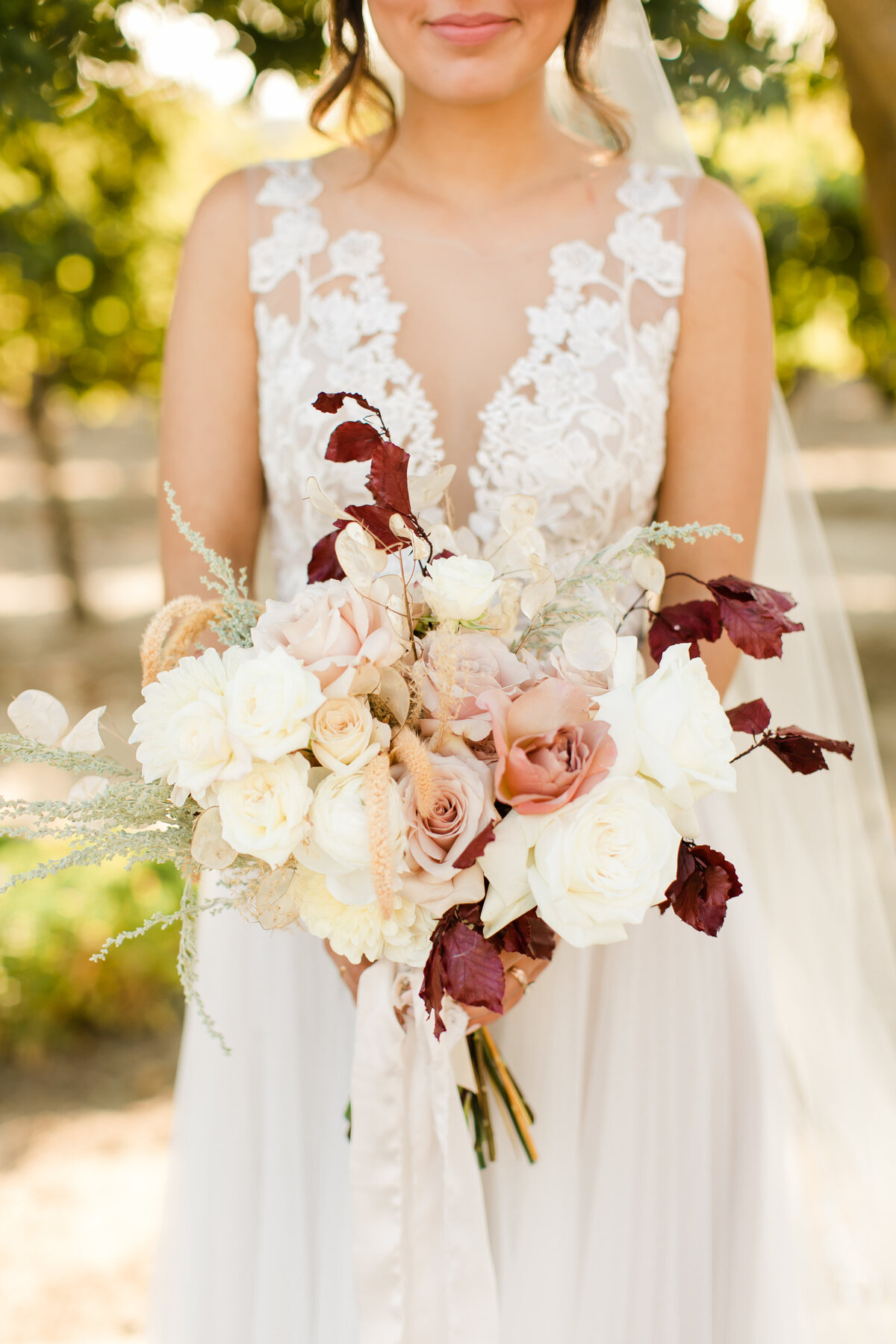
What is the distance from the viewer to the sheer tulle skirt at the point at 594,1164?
172 cm

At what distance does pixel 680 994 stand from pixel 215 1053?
0.76m

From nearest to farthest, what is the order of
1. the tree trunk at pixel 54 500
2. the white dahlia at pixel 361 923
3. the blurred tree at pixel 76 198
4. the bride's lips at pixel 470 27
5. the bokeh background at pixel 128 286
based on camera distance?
the white dahlia at pixel 361 923
the bride's lips at pixel 470 27
the blurred tree at pixel 76 198
the bokeh background at pixel 128 286
the tree trunk at pixel 54 500

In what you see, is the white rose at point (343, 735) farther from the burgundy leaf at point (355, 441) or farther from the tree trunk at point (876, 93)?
the tree trunk at point (876, 93)

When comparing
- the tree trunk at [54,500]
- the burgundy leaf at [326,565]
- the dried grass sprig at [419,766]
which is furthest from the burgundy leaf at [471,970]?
the tree trunk at [54,500]

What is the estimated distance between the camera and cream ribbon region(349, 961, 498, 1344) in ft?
4.75

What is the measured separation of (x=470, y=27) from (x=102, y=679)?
779 cm

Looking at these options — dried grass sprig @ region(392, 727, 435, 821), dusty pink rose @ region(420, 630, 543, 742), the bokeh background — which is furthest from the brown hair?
dried grass sprig @ region(392, 727, 435, 821)

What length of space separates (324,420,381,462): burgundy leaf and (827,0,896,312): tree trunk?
2.16m

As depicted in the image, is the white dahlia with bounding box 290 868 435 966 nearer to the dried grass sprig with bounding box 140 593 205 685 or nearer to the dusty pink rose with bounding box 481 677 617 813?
the dusty pink rose with bounding box 481 677 617 813

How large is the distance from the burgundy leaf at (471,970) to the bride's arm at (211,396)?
0.81 meters

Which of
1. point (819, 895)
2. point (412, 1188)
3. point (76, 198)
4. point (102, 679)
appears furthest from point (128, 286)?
point (412, 1188)

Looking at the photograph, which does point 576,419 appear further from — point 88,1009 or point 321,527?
point 88,1009

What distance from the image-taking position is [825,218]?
6852mm

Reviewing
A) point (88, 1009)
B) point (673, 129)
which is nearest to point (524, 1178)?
point (673, 129)
